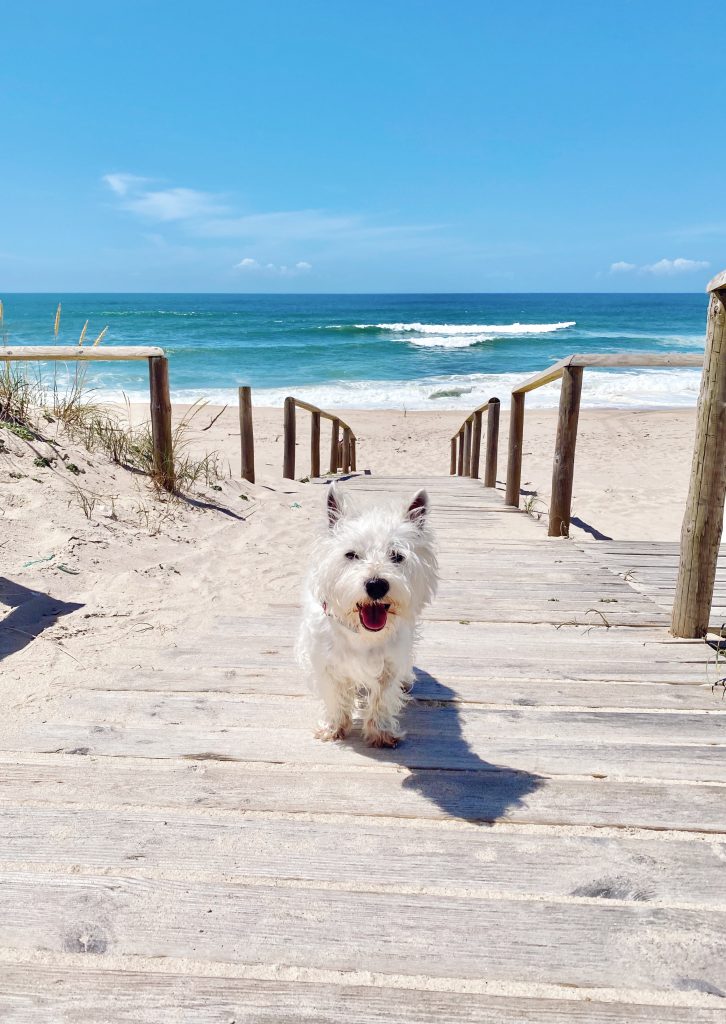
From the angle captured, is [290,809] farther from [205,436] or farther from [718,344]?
[205,436]

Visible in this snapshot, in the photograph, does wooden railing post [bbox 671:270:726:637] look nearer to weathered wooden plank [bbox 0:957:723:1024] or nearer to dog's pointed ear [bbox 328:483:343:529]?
dog's pointed ear [bbox 328:483:343:529]

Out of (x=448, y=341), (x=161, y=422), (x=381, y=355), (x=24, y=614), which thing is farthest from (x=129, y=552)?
(x=448, y=341)

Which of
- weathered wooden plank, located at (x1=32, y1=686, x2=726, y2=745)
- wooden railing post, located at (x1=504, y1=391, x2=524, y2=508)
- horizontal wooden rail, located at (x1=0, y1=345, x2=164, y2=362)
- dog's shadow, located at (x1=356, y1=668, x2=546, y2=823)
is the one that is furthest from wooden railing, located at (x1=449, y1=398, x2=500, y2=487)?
dog's shadow, located at (x1=356, y1=668, x2=546, y2=823)

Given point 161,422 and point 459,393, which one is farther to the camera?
point 459,393

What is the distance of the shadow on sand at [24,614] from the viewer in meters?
3.77

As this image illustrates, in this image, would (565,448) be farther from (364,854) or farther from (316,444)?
(316,444)

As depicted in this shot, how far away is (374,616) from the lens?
2363mm

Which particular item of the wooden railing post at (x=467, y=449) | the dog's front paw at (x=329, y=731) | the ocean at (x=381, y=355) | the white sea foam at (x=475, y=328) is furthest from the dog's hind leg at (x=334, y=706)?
the white sea foam at (x=475, y=328)

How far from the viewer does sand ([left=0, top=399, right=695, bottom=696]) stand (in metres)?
3.68

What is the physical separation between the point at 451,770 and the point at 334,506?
100 centimetres

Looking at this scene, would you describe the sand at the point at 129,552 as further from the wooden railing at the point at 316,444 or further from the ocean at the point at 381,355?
the ocean at the point at 381,355

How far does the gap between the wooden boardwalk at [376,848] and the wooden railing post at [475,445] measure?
807cm

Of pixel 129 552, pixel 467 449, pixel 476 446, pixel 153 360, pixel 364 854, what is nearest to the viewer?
pixel 364 854

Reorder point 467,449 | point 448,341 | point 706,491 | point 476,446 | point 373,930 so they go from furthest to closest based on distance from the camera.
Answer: point 448,341
point 467,449
point 476,446
point 706,491
point 373,930
